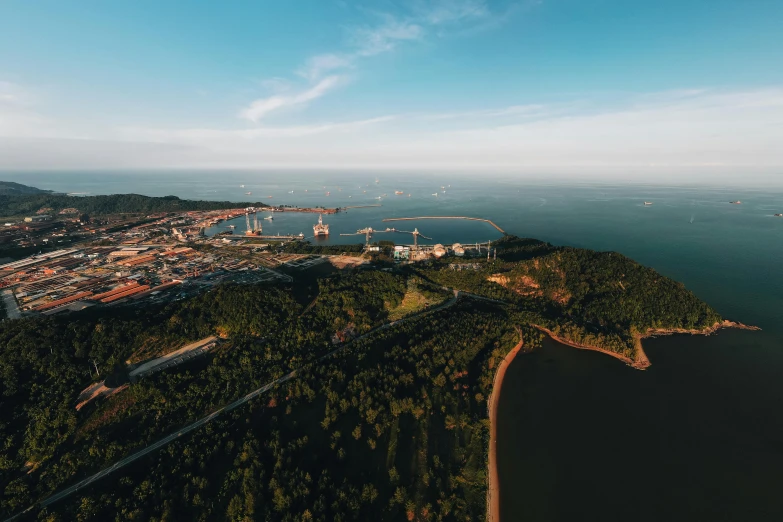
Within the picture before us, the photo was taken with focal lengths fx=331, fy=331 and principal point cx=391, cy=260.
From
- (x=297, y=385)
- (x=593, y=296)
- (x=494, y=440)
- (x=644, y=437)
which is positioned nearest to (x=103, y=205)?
(x=297, y=385)

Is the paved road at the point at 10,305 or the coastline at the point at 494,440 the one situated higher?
the paved road at the point at 10,305

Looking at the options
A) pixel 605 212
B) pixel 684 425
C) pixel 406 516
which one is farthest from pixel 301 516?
pixel 605 212

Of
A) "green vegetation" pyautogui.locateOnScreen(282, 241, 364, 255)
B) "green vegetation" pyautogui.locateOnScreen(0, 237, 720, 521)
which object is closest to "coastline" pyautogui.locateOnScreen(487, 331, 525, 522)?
"green vegetation" pyautogui.locateOnScreen(0, 237, 720, 521)

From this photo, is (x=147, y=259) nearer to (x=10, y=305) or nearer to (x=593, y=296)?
(x=10, y=305)

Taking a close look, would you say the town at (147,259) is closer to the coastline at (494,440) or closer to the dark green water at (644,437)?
the coastline at (494,440)

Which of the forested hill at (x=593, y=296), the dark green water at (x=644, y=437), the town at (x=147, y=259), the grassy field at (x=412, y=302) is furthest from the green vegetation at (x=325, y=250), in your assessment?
the dark green water at (x=644, y=437)

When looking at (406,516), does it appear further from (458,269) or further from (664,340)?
(458,269)

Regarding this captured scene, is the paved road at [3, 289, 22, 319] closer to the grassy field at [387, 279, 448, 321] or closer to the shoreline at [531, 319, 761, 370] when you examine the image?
the grassy field at [387, 279, 448, 321]
